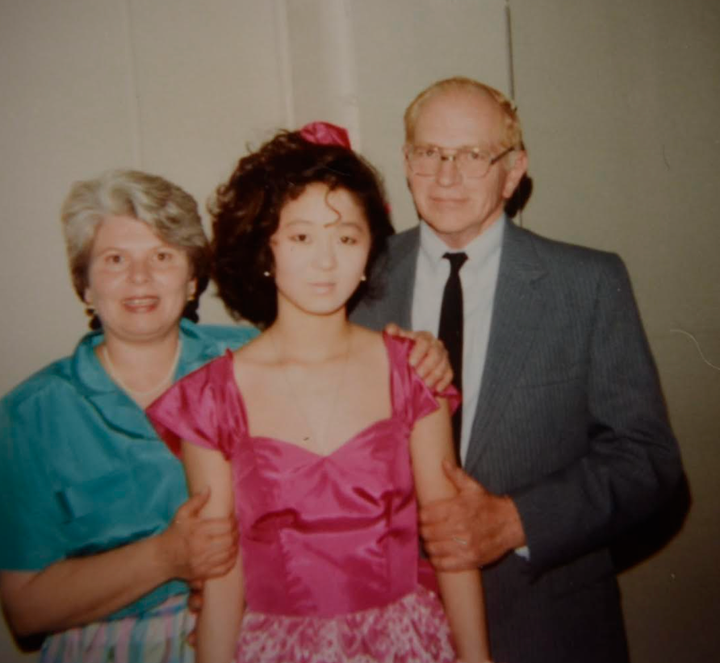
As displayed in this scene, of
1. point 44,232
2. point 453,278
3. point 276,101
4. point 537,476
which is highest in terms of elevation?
point 276,101

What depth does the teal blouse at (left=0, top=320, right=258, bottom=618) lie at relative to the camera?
155 cm

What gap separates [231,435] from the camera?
1372mm

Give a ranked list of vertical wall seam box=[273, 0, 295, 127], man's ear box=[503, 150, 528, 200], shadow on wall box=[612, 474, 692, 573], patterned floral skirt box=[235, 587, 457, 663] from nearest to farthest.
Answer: patterned floral skirt box=[235, 587, 457, 663]
man's ear box=[503, 150, 528, 200]
vertical wall seam box=[273, 0, 295, 127]
shadow on wall box=[612, 474, 692, 573]

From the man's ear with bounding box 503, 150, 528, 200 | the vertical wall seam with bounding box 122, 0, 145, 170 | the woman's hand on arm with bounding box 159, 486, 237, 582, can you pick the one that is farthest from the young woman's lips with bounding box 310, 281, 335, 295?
the vertical wall seam with bounding box 122, 0, 145, 170

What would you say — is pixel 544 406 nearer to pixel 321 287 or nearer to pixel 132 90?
pixel 321 287

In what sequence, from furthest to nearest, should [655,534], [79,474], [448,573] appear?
[655,534] → [79,474] → [448,573]

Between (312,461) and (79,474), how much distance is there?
658 mm

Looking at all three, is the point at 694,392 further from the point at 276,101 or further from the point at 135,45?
the point at 135,45

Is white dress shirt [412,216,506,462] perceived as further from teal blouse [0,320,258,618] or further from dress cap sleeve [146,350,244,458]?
teal blouse [0,320,258,618]

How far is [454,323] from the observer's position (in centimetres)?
177

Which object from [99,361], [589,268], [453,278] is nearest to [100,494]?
[99,361]

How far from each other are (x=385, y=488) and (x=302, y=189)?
697mm

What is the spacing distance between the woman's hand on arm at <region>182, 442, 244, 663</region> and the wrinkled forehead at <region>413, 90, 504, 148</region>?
104 centimetres

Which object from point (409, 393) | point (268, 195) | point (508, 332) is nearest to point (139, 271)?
point (268, 195)
